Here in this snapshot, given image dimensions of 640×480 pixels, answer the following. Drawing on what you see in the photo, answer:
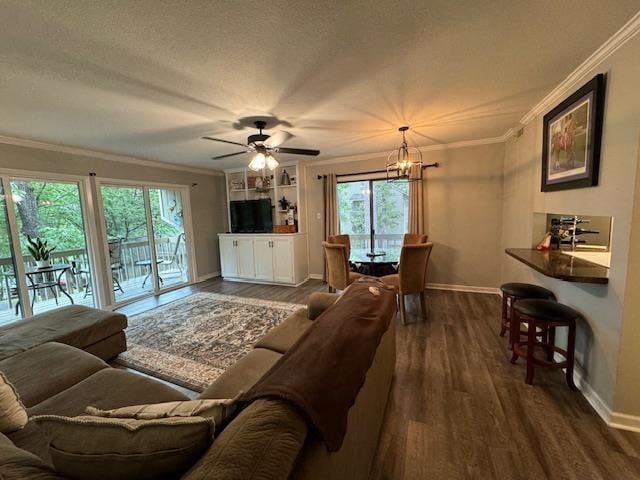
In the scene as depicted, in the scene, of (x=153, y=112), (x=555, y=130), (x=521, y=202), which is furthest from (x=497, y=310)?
(x=153, y=112)

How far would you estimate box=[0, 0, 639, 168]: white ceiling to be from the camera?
139cm

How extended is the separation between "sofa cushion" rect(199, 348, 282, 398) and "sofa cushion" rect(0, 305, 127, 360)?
64.8 inches

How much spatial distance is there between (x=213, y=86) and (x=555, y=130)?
3.02 meters

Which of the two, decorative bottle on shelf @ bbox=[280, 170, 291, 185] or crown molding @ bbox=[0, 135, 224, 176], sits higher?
crown molding @ bbox=[0, 135, 224, 176]

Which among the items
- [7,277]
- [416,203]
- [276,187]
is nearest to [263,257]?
[276,187]

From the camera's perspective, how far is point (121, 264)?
457 centimetres

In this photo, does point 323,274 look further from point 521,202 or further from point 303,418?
point 303,418

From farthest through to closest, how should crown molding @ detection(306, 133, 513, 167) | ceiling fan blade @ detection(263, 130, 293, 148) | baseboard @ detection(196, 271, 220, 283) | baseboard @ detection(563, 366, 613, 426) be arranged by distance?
baseboard @ detection(196, 271, 220, 283), crown molding @ detection(306, 133, 513, 167), ceiling fan blade @ detection(263, 130, 293, 148), baseboard @ detection(563, 366, 613, 426)

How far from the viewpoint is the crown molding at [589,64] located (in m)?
1.57

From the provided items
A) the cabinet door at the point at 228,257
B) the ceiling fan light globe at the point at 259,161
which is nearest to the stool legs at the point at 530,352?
the ceiling fan light globe at the point at 259,161

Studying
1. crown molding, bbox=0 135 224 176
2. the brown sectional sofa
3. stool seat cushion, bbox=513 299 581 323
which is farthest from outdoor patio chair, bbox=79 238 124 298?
stool seat cushion, bbox=513 299 581 323

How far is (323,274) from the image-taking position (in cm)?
545

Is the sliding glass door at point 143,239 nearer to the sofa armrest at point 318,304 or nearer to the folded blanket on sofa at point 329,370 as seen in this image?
the sofa armrest at point 318,304

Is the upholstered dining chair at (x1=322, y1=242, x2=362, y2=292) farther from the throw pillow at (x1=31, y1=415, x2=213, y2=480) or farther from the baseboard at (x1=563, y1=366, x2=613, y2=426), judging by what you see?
the throw pillow at (x1=31, y1=415, x2=213, y2=480)
